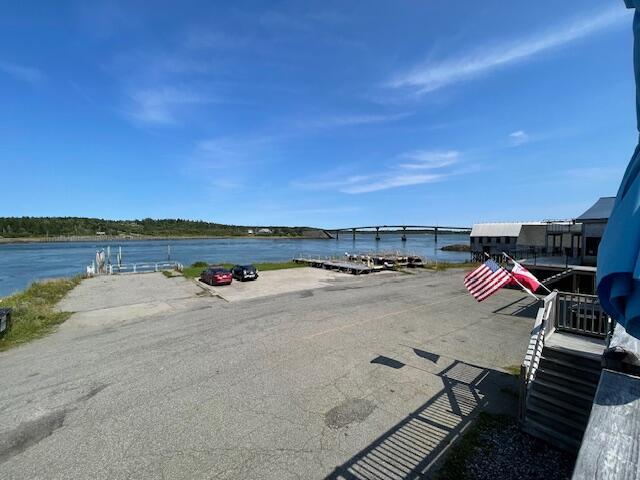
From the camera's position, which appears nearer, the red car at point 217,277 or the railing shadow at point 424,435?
the railing shadow at point 424,435

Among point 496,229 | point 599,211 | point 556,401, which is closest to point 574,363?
point 556,401

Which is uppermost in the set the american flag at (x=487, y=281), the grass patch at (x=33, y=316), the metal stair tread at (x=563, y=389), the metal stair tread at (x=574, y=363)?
the american flag at (x=487, y=281)

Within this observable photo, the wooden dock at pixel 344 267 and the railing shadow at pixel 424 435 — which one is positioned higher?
the wooden dock at pixel 344 267

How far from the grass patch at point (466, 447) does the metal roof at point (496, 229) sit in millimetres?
54077

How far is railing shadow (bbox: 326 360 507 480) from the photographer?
19.1ft

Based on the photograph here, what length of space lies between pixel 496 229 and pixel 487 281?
53.7 m

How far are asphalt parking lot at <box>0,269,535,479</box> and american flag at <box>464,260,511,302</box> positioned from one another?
85.9 inches

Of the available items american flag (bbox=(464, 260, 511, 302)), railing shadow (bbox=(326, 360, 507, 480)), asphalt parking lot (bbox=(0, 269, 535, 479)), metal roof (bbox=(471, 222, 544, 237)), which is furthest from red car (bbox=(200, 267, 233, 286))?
metal roof (bbox=(471, 222, 544, 237))

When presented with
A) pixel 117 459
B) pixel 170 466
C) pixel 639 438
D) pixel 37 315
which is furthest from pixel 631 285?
pixel 37 315

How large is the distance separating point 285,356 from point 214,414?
372 centimetres

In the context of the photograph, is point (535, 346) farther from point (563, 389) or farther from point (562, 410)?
point (562, 410)

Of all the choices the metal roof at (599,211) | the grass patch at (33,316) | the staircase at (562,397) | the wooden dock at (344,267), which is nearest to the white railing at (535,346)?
the staircase at (562,397)

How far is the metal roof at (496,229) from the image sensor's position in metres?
55.3

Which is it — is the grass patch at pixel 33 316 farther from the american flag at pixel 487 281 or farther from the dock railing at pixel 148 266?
the american flag at pixel 487 281
